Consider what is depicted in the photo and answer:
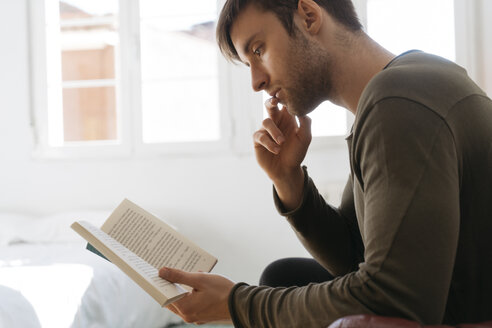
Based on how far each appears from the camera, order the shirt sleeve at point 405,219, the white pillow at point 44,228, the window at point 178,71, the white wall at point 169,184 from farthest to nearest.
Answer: the window at point 178,71
the white wall at point 169,184
the white pillow at point 44,228
the shirt sleeve at point 405,219

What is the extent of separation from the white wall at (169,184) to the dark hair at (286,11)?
162 centimetres

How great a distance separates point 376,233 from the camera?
2.30 feet

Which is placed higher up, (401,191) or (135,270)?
(401,191)

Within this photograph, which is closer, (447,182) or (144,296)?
(447,182)

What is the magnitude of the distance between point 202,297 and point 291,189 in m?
0.43

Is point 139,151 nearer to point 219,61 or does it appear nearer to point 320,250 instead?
point 219,61

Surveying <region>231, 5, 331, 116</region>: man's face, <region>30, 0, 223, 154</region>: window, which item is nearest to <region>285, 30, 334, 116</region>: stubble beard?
<region>231, 5, 331, 116</region>: man's face

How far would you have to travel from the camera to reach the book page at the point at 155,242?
1.12 metres

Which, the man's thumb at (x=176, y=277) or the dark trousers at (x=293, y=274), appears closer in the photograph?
the man's thumb at (x=176, y=277)

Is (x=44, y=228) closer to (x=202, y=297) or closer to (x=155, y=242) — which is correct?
(x=155, y=242)

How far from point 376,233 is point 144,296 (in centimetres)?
186

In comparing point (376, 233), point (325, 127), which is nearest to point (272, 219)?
point (325, 127)

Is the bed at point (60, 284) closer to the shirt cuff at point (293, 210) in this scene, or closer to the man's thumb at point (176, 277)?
the man's thumb at point (176, 277)

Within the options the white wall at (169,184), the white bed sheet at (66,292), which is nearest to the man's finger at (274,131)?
the white bed sheet at (66,292)
